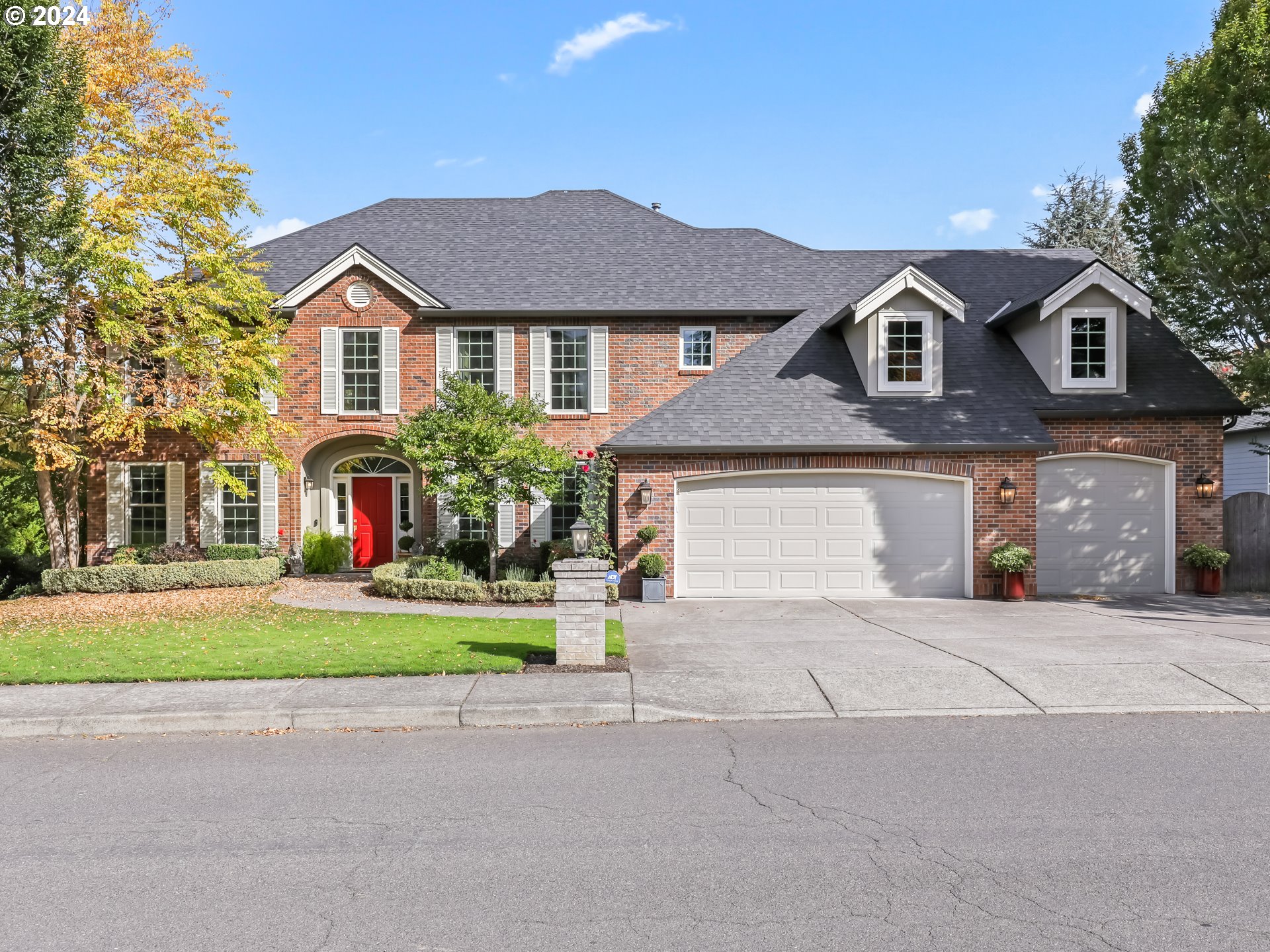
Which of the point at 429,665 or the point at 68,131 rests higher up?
the point at 68,131

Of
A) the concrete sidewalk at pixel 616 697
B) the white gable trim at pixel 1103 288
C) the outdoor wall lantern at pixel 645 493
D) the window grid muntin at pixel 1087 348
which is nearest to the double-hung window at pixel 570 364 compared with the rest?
the outdoor wall lantern at pixel 645 493

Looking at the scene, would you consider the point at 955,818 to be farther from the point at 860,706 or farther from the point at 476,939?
the point at 476,939

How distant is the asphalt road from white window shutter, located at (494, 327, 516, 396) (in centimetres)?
1244

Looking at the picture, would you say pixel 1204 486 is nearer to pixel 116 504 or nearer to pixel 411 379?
pixel 411 379

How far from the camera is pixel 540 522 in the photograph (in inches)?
718

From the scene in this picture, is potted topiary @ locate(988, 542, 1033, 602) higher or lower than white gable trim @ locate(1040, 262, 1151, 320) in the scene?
lower

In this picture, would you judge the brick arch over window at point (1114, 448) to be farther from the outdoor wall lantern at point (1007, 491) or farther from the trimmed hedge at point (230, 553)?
the trimmed hedge at point (230, 553)

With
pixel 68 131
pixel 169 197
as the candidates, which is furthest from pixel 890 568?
pixel 68 131

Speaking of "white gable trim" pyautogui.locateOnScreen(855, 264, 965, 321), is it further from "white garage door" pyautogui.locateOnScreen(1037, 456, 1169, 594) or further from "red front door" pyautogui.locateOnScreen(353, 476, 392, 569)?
"red front door" pyautogui.locateOnScreen(353, 476, 392, 569)

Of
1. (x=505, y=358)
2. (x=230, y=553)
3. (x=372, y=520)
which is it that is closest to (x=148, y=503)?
(x=230, y=553)

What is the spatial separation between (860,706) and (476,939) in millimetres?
4893

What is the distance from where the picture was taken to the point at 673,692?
785cm

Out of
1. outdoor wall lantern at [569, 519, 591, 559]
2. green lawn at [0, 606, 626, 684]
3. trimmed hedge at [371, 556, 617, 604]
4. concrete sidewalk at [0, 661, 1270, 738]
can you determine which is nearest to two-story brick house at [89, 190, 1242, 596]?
trimmed hedge at [371, 556, 617, 604]

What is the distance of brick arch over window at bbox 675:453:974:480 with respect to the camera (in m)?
15.1
